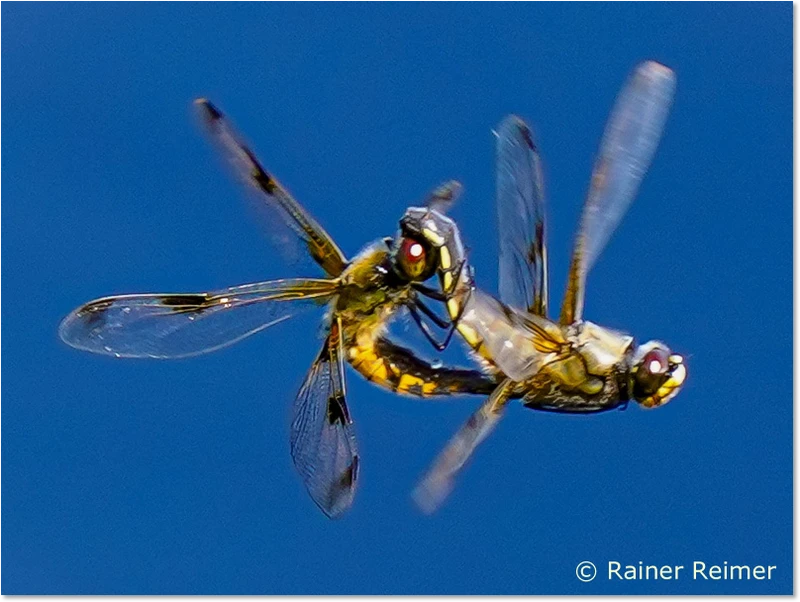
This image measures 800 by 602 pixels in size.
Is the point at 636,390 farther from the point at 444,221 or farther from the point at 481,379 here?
the point at 444,221

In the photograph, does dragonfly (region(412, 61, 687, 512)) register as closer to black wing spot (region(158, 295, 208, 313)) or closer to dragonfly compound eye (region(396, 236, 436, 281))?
dragonfly compound eye (region(396, 236, 436, 281))

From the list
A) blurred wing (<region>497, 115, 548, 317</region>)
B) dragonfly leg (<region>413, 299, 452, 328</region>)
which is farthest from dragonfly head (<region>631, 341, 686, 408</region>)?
dragonfly leg (<region>413, 299, 452, 328</region>)

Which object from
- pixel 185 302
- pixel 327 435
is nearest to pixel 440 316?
pixel 327 435

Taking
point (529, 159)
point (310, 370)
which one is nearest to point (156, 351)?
point (310, 370)

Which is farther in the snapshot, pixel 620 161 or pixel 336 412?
pixel 336 412

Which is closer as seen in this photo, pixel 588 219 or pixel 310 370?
pixel 588 219

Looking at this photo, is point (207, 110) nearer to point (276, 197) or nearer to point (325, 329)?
point (276, 197)
